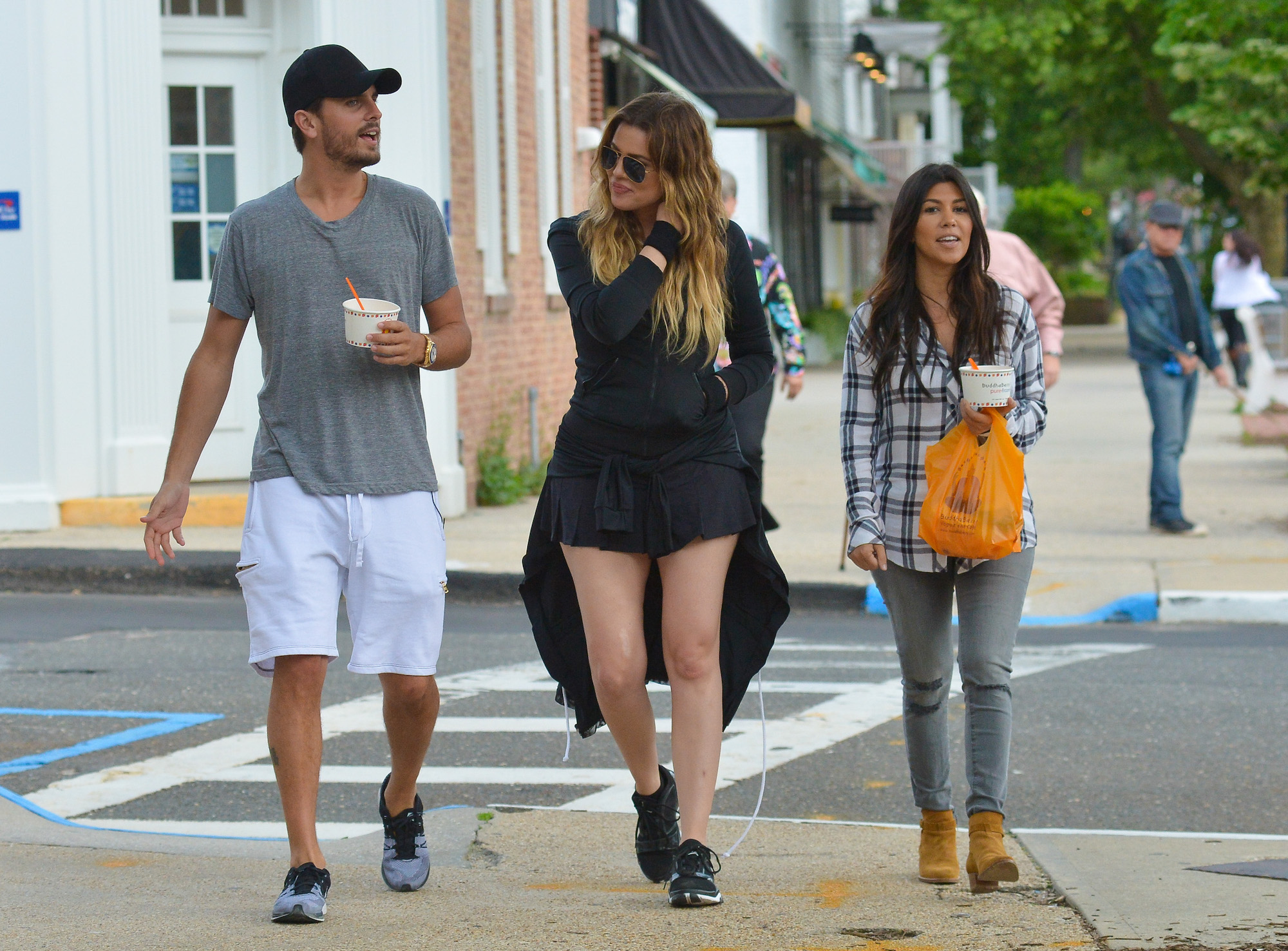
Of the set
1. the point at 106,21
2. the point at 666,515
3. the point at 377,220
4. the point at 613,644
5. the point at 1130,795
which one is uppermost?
the point at 106,21

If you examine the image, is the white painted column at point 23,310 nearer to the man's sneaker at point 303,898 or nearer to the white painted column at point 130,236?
the white painted column at point 130,236

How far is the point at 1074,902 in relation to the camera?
4102 mm

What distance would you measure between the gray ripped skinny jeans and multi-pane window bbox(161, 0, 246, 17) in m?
8.58

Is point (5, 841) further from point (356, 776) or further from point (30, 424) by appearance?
point (30, 424)

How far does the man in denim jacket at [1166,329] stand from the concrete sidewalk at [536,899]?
6.50m

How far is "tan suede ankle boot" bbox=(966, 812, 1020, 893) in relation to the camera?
13.8 feet

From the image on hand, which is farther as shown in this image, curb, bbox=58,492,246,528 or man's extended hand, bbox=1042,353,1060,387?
curb, bbox=58,492,246,528

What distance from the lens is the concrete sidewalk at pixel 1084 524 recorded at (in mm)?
9766

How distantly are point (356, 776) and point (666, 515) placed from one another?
219 centimetres

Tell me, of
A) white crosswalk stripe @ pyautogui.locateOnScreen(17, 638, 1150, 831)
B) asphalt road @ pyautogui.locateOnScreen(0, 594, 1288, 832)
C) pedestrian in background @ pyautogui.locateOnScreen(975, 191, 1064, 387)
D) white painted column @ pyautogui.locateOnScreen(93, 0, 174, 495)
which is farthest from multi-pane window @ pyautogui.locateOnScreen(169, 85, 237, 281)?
pedestrian in background @ pyautogui.locateOnScreen(975, 191, 1064, 387)

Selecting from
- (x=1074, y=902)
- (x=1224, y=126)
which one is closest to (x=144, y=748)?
(x=1074, y=902)

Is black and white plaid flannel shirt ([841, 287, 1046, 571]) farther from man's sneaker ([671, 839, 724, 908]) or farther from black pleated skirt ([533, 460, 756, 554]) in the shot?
man's sneaker ([671, 839, 724, 908])

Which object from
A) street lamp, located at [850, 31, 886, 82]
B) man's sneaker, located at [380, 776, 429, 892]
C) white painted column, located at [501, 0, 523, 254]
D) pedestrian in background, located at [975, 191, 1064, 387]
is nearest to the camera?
man's sneaker, located at [380, 776, 429, 892]

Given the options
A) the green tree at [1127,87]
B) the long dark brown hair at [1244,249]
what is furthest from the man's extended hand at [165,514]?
the green tree at [1127,87]
